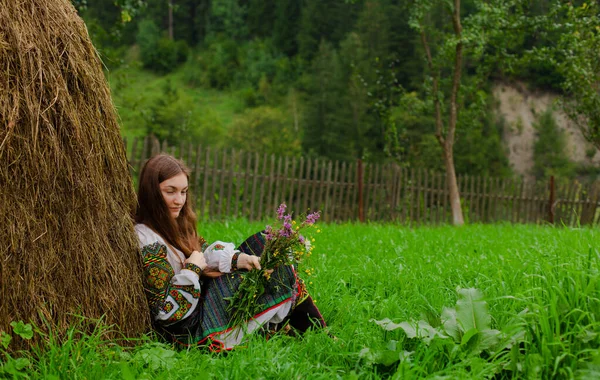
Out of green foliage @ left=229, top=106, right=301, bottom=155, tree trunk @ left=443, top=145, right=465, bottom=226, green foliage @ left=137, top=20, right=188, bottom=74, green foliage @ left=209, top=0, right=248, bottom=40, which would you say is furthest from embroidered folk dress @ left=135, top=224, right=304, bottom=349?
green foliage @ left=209, top=0, right=248, bottom=40

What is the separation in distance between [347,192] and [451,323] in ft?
30.7

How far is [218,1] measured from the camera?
79438 millimetres

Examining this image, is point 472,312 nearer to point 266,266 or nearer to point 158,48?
point 266,266

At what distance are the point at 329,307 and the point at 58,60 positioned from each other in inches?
80.8

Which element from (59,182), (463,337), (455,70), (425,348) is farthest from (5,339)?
(455,70)

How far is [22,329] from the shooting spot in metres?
2.41

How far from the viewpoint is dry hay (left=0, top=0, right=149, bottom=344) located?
7.89 ft

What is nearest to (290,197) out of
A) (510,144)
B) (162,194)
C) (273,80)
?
(162,194)

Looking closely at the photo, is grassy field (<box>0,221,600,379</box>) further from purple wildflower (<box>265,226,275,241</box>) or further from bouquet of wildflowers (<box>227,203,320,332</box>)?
purple wildflower (<box>265,226,275,241</box>)

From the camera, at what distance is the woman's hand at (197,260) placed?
298cm

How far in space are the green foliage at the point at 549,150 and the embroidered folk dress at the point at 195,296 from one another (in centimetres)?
4784

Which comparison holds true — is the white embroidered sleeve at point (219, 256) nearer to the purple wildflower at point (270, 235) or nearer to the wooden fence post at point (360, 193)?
the purple wildflower at point (270, 235)

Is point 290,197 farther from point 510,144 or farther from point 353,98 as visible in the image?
point 510,144

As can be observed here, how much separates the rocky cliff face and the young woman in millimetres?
48307
